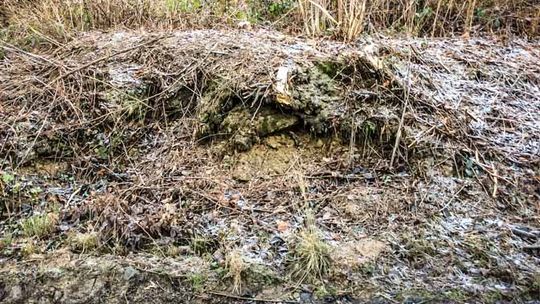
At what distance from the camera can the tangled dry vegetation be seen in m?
2.38

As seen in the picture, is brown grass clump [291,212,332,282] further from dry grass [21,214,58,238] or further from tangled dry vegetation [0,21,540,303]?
dry grass [21,214,58,238]

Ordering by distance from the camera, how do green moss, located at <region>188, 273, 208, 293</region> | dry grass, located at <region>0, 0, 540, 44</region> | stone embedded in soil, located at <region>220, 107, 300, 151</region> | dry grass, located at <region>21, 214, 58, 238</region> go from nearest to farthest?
green moss, located at <region>188, 273, 208, 293</region>
dry grass, located at <region>21, 214, 58, 238</region>
stone embedded in soil, located at <region>220, 107, 300, 151</region>
dry grass, located at <region>0, 0, 540, 44</region>

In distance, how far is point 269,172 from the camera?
9.98ft

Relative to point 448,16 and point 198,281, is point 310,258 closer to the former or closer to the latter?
point 198,281

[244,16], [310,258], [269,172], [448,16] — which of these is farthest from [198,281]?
[448,16]

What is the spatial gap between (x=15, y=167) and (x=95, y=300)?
4.29ft

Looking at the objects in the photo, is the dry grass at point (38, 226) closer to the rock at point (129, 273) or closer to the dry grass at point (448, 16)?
the rock at point (129, 273)

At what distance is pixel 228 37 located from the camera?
3.88 m

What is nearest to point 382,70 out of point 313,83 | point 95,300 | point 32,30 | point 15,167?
point 313,83

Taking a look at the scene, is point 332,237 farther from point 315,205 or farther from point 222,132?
point 222,132

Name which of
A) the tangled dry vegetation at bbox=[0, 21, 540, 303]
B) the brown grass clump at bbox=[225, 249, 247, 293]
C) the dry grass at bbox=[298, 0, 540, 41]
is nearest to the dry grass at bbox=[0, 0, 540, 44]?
the dry grass at bbox=[298, 0, 540, 41]

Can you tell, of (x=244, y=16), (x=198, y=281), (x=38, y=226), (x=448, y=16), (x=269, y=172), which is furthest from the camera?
(x=244, y=16)

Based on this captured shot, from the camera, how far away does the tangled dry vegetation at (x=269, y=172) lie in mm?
2381

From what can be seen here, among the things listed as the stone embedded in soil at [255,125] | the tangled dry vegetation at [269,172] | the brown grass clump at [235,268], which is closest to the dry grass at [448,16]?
the tangled dry vegetation at [269,172]
